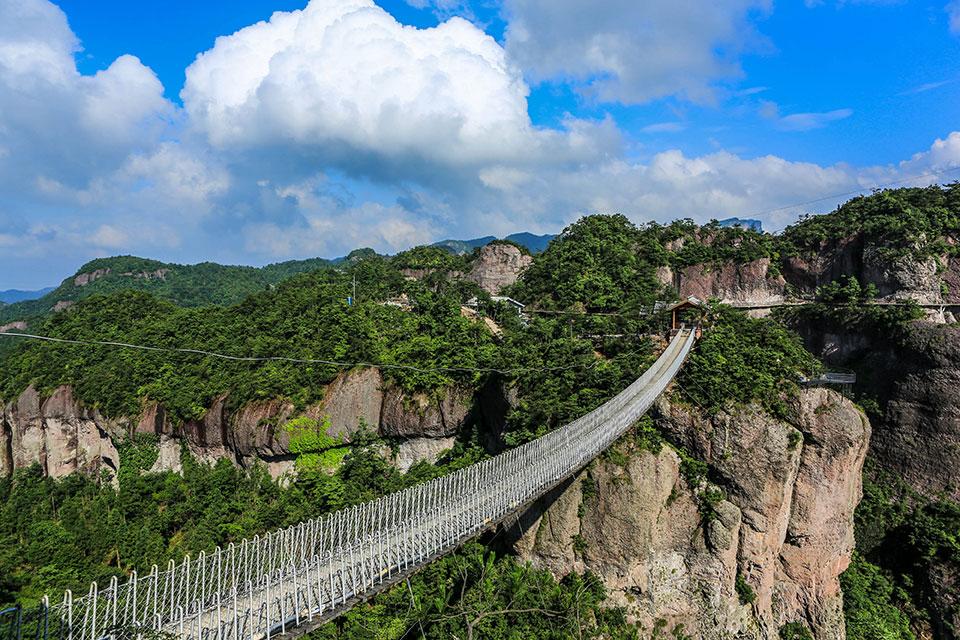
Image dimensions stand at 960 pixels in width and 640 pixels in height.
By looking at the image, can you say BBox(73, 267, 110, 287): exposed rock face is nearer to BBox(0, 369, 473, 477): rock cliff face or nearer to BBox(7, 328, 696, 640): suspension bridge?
BBox(0, 369, 473, 477): rock cliff face

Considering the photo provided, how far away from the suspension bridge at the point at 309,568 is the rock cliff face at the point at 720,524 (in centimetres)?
420

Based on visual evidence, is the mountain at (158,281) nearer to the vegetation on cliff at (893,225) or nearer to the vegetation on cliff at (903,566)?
the vegetation on cliff at (893,225)

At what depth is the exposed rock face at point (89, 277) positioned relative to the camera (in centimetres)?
9438

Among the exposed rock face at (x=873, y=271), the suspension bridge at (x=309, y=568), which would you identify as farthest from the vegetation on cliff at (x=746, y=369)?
the exposed rock face at (x=873, y=271)

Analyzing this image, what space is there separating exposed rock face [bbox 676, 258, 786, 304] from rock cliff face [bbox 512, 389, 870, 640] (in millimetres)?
16253

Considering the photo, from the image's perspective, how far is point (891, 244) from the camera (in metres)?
27.1

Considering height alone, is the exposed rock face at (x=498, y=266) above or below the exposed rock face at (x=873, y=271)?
above

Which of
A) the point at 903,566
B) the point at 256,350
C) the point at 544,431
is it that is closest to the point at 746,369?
the point at 544,431

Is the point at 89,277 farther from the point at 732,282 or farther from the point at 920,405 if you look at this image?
the point at 920,405

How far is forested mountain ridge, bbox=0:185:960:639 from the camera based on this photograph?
1609 centimetres

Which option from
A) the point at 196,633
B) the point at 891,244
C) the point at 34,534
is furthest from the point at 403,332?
the point at 891,244

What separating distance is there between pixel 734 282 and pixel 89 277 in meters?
110

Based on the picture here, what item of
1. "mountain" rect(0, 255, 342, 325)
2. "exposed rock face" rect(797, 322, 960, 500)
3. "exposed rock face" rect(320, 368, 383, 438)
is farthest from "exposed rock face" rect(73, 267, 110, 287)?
"exposed rock face" rect(797, 322, 960, 500)

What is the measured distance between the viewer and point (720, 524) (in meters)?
16.2
